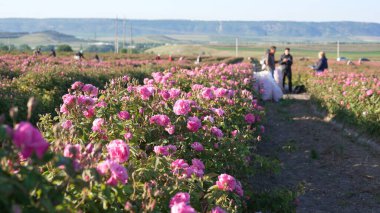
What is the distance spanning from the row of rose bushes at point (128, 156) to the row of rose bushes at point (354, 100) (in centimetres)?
399

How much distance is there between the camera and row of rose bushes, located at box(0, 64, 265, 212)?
1.72 meters

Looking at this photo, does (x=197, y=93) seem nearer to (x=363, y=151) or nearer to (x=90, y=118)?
(x=90, y=118)

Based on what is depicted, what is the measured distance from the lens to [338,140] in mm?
9805

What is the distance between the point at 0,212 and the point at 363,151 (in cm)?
808

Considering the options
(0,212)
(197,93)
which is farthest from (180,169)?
(197,93)

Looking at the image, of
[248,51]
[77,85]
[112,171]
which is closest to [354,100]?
[77,85]

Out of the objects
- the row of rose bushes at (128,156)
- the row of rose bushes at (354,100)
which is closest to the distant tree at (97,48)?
the row of rose bushes at (354,100)

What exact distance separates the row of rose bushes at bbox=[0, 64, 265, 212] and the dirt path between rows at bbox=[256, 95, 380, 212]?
3.96 ft

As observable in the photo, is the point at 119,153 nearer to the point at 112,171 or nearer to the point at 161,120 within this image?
the point at 112,171

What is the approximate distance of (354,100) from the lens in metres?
10.7

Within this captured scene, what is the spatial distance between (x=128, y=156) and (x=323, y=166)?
5.94 meters

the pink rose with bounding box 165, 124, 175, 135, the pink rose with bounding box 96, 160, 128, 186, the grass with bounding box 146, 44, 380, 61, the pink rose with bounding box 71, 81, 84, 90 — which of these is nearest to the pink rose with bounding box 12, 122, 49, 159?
the pink rose with bounding box 96, 160, 128, 186

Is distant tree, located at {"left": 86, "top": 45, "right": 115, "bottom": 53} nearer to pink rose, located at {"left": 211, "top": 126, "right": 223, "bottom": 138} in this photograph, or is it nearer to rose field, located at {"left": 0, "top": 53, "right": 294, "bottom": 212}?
rose field, located at {"left": 0, "top": 53, "right": 294, "bottom": 212}

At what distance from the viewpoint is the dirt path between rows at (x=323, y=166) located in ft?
21.3
